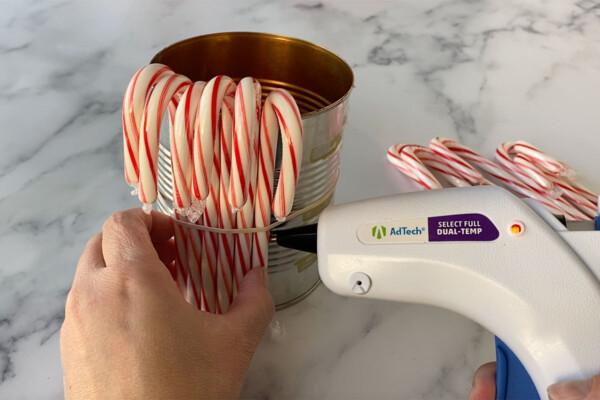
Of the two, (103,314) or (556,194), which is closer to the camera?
(103,314)

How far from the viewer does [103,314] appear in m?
0.57

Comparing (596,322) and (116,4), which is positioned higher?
(596,322)

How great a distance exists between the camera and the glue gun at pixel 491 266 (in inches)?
22.3

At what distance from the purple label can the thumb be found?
13cm

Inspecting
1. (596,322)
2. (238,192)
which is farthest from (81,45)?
(596,322)

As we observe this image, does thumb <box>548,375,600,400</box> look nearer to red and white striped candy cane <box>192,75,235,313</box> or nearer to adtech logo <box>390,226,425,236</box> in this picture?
adtech logo <box>390,226,425,236</box>

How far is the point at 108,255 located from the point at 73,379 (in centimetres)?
11

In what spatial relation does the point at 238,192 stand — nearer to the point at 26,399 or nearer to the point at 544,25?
the point at 26,399

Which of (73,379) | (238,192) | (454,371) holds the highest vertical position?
(238,192)

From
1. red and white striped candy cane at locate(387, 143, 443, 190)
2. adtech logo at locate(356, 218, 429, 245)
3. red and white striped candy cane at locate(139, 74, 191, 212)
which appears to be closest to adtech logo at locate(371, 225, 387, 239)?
adtech logo at locate(356, 218, 429, 245)

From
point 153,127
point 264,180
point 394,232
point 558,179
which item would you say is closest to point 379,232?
point 394,232

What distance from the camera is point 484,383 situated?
26.7 inches

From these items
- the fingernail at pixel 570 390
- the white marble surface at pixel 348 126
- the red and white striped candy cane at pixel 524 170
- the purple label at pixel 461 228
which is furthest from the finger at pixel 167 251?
the red and white striped candy cane at pixel 524 170

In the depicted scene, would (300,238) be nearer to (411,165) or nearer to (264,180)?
(264,180)
